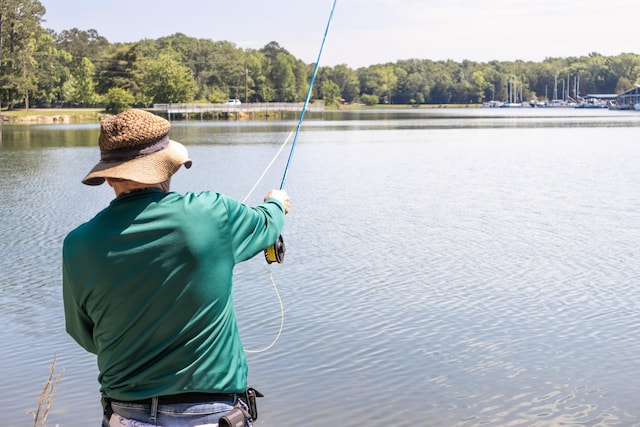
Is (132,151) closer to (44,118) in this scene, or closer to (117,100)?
(44,118)

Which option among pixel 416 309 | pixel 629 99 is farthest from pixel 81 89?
pixel 416 309

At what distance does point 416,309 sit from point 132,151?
8236 millimetres

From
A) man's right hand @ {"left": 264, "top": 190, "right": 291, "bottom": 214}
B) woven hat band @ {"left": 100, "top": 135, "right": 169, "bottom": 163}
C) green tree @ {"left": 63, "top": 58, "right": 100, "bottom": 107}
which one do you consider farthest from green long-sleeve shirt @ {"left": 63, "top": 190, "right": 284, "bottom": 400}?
green tree @ {"left": 63, "top": 58, "right": 100, "bottom": 107}

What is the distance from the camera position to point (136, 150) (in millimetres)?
2854

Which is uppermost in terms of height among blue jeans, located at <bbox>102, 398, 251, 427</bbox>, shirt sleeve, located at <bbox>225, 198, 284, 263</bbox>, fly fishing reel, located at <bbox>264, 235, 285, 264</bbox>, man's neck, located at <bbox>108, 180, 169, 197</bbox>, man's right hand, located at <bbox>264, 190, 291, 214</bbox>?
man's neck, located at <bbox>108, 180, 169, 197</bbox>

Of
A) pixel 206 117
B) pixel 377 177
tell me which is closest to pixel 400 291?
pixel 377 177

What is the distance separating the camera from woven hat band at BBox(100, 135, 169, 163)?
285cm

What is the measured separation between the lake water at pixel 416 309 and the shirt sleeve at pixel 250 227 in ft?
14.5

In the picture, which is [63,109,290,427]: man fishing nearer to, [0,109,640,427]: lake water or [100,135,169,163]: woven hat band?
[100,135,169,163]: woven hat band

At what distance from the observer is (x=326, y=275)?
1282cm

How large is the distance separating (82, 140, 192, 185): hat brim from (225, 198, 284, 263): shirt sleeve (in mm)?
228

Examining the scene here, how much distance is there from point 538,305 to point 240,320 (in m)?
3.77

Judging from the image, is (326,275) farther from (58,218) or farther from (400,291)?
(58,218)

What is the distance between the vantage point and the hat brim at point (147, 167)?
2.79 meters
